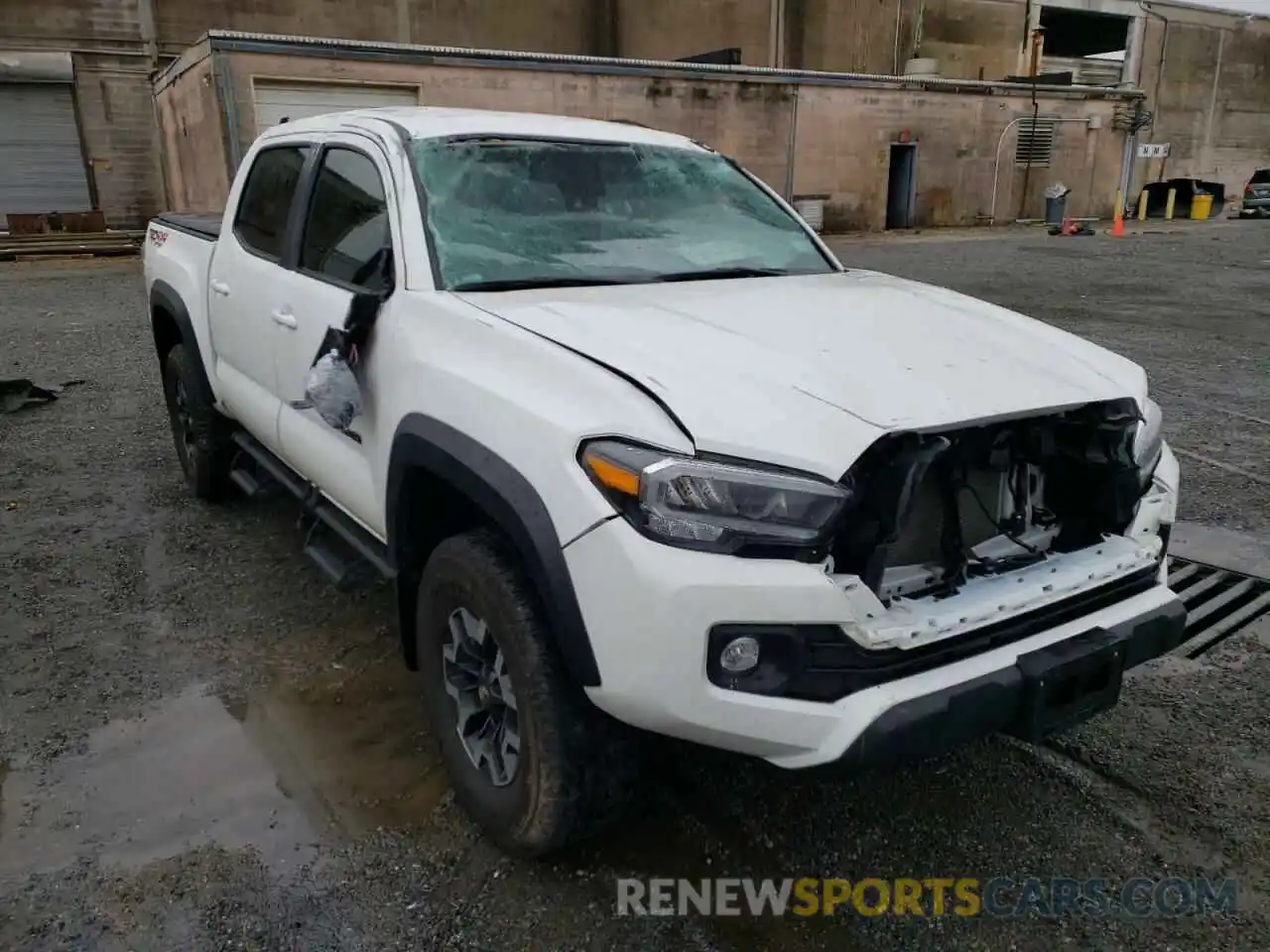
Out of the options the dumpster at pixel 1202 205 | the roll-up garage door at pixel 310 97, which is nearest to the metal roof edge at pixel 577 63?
the roll-up garage door at pixel 310 97

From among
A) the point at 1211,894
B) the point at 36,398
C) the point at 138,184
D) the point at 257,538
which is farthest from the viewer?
the point at 138,184

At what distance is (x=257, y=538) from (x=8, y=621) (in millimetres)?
1111

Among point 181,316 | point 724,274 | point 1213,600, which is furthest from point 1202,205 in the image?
point 181,316

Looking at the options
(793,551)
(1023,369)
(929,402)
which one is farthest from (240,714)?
(1023,369)

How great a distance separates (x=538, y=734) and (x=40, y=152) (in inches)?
1077

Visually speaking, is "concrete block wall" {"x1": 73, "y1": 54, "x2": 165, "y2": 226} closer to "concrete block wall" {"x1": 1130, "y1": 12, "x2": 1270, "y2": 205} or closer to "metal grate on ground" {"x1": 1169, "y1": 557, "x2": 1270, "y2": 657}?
"metal grate on ground" {"x1": 1169, "y1": 557, "x2": 1270, "y2": 657}

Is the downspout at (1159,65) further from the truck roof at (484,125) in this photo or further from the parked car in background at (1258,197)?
the truck roof at (484,125)

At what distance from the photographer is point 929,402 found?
87.2 inches

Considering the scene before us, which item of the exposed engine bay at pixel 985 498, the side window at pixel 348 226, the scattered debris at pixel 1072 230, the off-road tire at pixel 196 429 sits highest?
the side window at pixel 348 226

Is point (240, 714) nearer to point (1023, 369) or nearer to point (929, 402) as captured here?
point (929, 402)

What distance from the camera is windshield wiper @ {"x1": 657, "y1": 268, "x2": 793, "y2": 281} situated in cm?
321

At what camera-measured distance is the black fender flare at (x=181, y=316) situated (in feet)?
15.5

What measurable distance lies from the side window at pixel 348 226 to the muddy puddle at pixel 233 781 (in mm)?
1401

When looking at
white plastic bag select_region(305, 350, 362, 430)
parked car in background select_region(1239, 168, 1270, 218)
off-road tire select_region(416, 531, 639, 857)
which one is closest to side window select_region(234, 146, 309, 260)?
white plastic bag select_region(305, 350, 362, 430)
